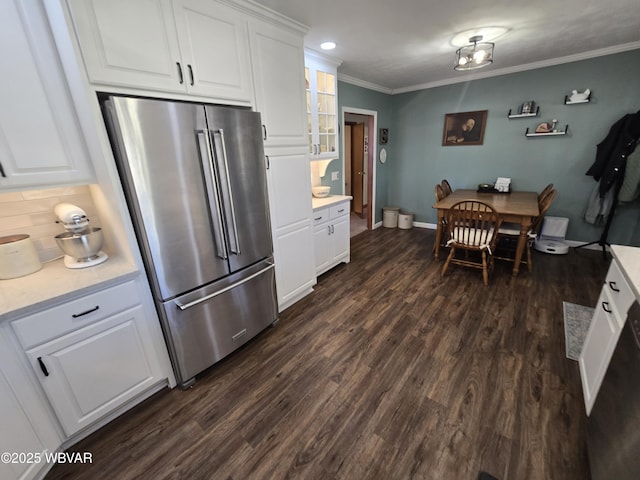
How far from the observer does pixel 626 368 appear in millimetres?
978

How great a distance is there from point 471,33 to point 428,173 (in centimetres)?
254

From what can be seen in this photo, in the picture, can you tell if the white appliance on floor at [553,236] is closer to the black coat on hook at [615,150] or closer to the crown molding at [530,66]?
the black coat on hook at [615,150]

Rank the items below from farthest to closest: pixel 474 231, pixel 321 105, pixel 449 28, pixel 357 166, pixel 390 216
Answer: pixel 357 166
pixel 390 216
pixel 321 105
pixel 474 231
pixel 449 28

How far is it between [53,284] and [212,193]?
0.93m

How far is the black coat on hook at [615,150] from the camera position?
3.01 metres

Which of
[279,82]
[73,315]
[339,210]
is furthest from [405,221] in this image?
[73,315]

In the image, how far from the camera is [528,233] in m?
2.96

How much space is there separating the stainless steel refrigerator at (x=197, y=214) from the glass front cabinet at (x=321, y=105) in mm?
1260

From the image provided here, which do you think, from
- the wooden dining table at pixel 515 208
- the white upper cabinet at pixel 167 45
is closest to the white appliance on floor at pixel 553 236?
the wooden dining table at pixel 515 208

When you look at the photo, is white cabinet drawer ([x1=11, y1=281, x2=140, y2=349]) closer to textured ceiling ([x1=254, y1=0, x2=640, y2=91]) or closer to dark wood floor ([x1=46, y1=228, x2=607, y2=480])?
dark wood floor ([x1=46, y1=228, x2=607, y2=480])

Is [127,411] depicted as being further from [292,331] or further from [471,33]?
[471,33]

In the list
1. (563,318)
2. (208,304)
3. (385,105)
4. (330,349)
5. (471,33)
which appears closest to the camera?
(208,304)

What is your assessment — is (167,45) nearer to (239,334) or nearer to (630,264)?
(239,334)

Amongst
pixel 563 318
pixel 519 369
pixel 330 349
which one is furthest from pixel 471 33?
pixel 330 349
